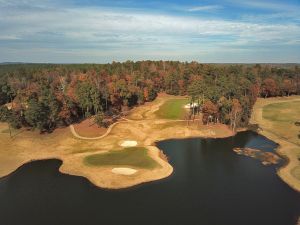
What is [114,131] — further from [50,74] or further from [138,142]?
[50,74]

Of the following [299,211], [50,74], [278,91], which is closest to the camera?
[299,211]

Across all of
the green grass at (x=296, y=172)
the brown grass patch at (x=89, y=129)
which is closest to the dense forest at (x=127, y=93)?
the brown grass patch at (x=89, y=129)

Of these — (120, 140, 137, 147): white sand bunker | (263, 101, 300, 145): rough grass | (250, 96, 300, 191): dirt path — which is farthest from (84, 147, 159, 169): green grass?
(263, 101, 300, 145): rough grass

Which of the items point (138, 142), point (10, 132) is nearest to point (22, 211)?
point (138, 142)

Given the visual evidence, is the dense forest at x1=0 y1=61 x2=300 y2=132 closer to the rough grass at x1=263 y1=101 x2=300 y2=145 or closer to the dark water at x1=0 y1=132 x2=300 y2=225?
the rough grass at x1=263 y1=101 x2=300 y2=145

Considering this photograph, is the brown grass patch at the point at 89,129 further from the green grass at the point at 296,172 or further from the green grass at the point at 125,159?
the green grass at the point at 296,172

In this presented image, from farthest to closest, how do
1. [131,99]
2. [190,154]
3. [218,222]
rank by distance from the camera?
1. [131,99]
2. [190,154]
3. [218,222]

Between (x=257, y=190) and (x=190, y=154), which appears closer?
(x=257, y=190)
